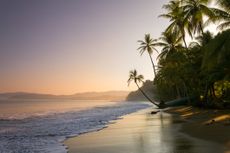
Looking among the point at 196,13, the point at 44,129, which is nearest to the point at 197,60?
the point at 196,13

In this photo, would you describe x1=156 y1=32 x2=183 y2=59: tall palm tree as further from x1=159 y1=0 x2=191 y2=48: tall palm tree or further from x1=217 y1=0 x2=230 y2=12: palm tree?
x1=217 y1=0 x2=230 y2=12: palm tree

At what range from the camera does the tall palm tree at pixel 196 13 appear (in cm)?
A: 3728

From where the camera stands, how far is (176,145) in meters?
14.2

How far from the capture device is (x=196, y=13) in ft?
124

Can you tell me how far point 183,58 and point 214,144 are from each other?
96.7 ft

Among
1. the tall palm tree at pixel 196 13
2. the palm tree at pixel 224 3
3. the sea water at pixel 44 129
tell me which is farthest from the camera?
the tall palm tree at pixel 196 13

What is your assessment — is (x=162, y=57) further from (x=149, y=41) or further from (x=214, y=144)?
(x=214, y=144)

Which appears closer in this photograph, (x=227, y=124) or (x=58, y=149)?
(x=58, y=149)

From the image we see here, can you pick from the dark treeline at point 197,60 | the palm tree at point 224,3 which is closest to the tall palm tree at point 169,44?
the dark treeline at point 197,60

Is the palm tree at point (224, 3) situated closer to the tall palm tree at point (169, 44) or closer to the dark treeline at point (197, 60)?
the dark treeline at point (197, 60)

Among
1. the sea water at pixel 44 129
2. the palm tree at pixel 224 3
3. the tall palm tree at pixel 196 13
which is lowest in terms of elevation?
the sea water at pixel 44 129

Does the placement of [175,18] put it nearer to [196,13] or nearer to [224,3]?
[196,13]

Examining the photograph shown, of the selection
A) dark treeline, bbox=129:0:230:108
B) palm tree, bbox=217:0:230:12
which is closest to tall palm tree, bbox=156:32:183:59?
dark treeline, bbox=129:0:230:108

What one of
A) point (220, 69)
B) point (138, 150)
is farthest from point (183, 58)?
point (138, 150)
